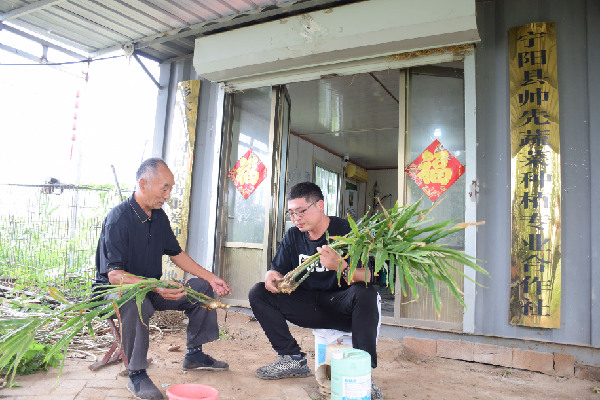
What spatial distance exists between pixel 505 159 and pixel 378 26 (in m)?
1.53

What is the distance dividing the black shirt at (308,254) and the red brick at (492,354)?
142 centimetres

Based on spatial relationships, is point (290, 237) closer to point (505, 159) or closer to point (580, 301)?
point (505, 159)

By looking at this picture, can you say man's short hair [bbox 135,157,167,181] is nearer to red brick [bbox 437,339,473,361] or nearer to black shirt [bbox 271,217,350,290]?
black shirt [bbox 271,217,350,290]

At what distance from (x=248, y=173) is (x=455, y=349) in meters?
2.78

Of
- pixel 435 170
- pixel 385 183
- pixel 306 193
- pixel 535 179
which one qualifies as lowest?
pixel 306 193

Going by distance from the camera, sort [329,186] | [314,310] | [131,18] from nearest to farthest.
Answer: [314,310] → [131,18] → [329,186]

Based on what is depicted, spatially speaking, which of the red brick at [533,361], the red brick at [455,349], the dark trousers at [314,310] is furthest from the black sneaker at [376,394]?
the red brick at [533,361]

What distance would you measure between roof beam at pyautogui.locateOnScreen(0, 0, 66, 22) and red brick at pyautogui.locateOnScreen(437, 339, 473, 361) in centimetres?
455

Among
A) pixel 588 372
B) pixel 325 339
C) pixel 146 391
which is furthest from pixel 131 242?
pixel 588 372

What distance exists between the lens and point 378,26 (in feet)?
11.3

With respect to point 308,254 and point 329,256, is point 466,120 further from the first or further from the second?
point 329,256

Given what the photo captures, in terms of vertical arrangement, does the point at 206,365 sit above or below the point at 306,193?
below

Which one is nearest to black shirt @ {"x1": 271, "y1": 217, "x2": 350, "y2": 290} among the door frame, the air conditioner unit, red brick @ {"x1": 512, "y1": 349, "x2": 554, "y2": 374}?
the door frame

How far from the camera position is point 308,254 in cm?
268
